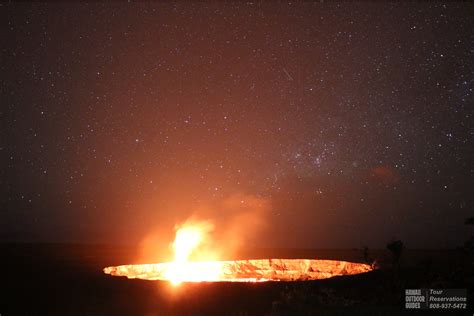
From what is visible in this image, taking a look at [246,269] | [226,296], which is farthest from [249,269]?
[226,296]

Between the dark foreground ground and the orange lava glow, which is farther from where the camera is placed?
the orange lava glow

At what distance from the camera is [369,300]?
18.8 meters

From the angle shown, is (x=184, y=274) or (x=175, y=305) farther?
(x=184, y=274)

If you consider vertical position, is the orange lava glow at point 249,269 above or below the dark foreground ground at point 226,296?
above

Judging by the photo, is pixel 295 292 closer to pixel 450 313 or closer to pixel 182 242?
pixel 450 313

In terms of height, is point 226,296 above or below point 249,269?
below

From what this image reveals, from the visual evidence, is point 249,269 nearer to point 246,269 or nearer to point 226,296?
point 246,269

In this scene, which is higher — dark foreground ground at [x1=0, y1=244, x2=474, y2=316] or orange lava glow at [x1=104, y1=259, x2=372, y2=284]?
orange lava glow at [x1=104, y1=259, x2=372, y2=284]

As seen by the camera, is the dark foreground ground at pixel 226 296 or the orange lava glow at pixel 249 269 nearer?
the dark foreground ground at pixel 226 296

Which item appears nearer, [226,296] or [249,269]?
[226,296]

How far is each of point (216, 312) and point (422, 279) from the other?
10.4 meters

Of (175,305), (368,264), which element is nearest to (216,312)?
(175,305)

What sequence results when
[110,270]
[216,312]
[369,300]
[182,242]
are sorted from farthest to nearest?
[182,242] → [110,270] → [369,300] → [216,312]

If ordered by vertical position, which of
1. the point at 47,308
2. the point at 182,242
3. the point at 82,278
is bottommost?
the point at 47,308
